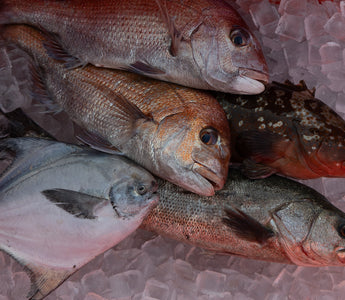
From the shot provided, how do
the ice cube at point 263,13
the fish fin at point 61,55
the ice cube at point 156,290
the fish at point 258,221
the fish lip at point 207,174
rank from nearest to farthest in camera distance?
the fish lip at point 207,174 < the fish at point 258,221 < the fish fin at point 61,55 < the ice cube at point 156,290 < the ice cube at point 263,13

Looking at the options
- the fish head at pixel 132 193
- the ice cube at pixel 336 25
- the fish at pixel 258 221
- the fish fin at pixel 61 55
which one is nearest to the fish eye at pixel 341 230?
the fish at pixel 258 221

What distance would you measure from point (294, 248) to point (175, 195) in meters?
0.50

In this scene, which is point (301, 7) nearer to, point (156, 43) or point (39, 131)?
point (156, 43)

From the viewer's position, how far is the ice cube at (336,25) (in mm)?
1859

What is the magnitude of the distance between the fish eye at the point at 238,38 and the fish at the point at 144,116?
226 millimetres

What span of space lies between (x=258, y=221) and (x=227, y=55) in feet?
2.10

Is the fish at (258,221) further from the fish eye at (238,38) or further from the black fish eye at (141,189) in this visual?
the fish eye at (238,38)

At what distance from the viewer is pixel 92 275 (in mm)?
1853

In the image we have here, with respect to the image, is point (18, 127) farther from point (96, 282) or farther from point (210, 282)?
point (210, 282)

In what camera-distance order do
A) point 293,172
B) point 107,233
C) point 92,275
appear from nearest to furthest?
point 107,233 < point 293,172 < point 92,275

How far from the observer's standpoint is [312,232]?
1577 mm

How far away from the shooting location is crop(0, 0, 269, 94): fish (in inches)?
60.3

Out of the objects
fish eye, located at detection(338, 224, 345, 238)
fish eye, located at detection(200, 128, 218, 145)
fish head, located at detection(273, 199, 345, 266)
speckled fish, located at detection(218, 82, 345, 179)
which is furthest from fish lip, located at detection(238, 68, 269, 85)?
fish eye, located at detection(338, 224, 345, 238)

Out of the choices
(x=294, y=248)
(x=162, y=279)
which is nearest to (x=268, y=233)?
(x=294, y=248)
